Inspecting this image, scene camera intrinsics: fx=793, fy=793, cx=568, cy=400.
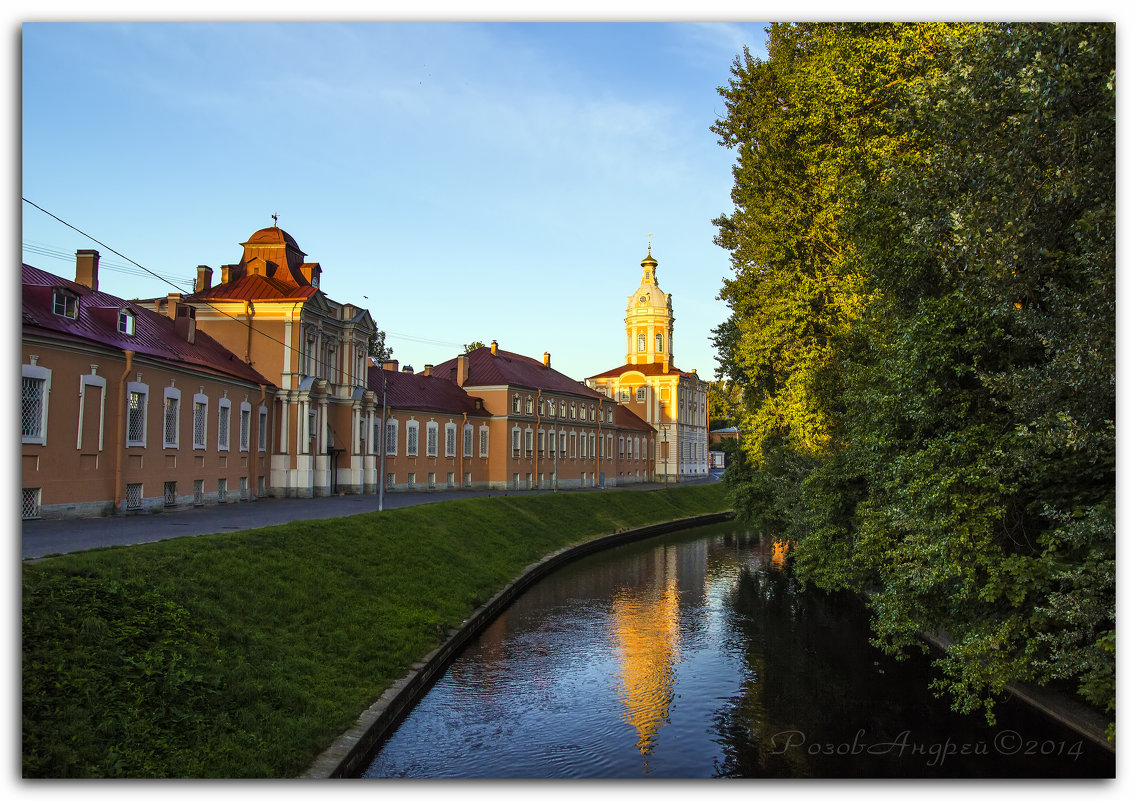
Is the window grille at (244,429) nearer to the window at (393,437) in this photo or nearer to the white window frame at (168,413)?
the white window frame at (168,413)

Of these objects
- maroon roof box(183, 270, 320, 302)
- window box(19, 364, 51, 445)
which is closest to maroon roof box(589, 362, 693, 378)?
maroon roof box(183, 270, 320, 302)

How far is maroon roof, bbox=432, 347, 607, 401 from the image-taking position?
200ft

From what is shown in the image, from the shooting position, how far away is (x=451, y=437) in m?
55.3

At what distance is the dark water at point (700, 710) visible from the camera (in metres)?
11.9

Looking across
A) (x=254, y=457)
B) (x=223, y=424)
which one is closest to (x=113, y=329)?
(x=223, y=424)

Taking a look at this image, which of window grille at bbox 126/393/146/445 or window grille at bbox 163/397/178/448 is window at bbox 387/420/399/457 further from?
window grille at bbox 126/393/146/445

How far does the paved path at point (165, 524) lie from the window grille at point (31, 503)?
22 centimetres

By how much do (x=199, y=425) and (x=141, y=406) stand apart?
454 centimetres

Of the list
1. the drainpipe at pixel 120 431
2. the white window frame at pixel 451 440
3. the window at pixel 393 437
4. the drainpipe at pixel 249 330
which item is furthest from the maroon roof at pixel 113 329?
the white window frame at pixel 451 440

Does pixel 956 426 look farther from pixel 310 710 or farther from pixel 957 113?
pixel 310 710

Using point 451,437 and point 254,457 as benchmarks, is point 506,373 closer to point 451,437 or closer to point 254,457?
point 451,437

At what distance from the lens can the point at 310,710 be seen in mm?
11539

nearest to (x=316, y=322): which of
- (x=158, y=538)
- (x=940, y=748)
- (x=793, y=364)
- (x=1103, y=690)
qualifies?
(x=158, y=538)

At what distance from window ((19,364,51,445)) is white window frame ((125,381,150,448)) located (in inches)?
168
